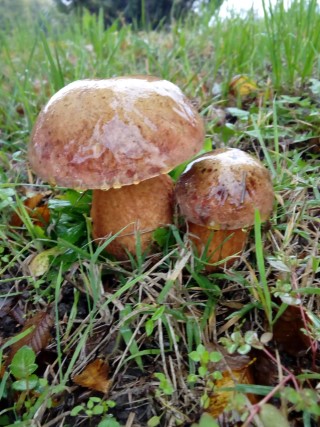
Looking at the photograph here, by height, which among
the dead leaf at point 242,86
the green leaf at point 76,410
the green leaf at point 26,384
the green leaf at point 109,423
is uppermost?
the dead leaf at point 242,86

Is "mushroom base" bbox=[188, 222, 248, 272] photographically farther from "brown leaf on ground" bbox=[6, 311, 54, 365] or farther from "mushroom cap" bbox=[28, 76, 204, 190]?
"brown leaf on ground" bbox=[6, 311, 54, 365]

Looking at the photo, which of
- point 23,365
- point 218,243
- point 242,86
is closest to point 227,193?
point 218,243

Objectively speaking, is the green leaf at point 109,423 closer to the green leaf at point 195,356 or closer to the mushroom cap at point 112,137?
the green leaf at point 195,356

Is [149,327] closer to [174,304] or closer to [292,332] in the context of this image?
[174,304]

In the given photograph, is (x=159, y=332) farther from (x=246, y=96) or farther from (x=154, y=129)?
(x=246, y=96)

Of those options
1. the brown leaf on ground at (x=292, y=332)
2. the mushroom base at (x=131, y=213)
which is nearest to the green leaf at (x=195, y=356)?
the brown leaf on ground at (x=292, y=332)

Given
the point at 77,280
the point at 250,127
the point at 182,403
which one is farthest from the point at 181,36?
the point at 182,403
